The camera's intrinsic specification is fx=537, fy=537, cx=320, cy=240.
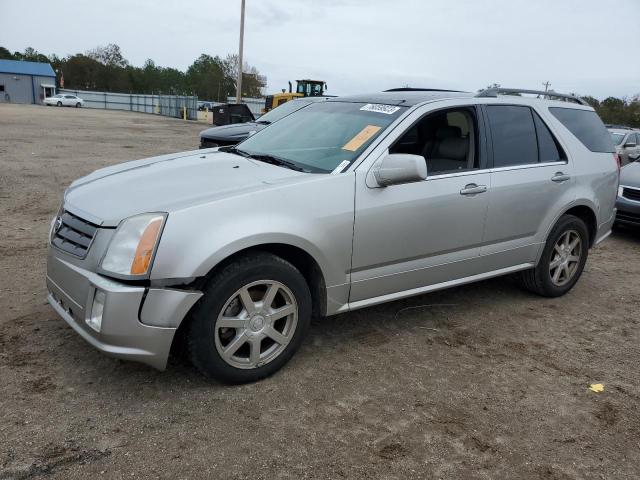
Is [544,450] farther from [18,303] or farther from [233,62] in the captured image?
[233,62]

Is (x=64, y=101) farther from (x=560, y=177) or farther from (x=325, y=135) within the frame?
(x=560, y=177)

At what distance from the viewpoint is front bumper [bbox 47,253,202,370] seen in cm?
273

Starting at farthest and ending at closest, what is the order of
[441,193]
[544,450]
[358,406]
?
[441,193], [358,406], [544,450]

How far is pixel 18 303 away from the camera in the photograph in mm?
4141

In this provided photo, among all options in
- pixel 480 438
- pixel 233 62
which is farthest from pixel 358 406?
pixel 233 62

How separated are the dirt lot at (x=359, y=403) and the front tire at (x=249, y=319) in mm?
158

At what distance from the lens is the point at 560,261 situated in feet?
16.3

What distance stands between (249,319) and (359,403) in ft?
2.62

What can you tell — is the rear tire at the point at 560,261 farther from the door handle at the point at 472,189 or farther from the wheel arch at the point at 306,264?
the wheel arch at the point at 306,264

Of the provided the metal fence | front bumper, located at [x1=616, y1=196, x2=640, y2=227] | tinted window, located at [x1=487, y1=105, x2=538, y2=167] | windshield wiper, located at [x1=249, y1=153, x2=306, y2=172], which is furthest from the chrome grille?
the metal fence

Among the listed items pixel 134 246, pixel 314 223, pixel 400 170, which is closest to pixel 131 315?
pixel 134 246

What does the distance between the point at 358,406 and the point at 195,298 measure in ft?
3.65

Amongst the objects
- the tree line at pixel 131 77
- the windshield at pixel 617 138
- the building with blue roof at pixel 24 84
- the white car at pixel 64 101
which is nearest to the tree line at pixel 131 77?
the tree line at pixel 131 77

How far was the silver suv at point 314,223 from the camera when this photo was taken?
2.82m
